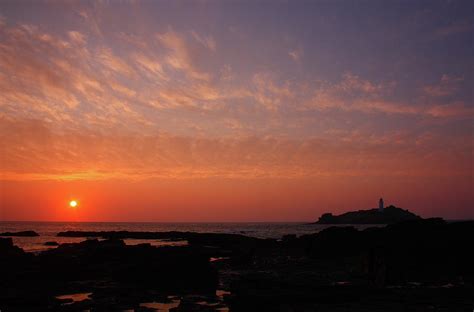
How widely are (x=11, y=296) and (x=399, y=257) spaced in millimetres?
27014

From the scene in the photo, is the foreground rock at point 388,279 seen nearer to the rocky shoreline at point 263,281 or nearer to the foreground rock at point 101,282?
the rocky shoreline at point 263,281

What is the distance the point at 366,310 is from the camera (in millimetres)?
19859

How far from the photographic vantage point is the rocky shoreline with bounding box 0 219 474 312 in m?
20.7

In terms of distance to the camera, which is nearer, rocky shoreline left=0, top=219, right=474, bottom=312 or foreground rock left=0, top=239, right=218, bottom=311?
rocky shoreline left=0, top=219, right=474, bottom=312

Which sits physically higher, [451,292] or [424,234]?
[424,234]

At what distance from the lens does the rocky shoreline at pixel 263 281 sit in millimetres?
20719

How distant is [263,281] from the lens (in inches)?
991

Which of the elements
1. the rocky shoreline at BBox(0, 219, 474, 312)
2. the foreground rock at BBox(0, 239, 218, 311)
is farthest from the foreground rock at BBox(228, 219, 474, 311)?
Answer: the foreground rock at BBox(0, 239, 218, 311)

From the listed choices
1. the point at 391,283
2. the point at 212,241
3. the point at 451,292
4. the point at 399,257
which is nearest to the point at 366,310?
the point at 451,292

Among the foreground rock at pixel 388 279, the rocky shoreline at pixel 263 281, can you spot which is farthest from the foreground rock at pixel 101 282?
the foreground rock at pixel 388 279

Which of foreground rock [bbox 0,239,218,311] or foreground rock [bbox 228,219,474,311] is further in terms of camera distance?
foreground rock [bbox 0,239,218,311]

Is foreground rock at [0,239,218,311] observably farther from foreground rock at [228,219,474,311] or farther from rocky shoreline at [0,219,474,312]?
foreground rock at [228,219,474,311]

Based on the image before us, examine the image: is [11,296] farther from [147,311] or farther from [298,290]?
[298,290]

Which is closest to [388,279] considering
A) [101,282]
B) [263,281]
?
[263,281]
